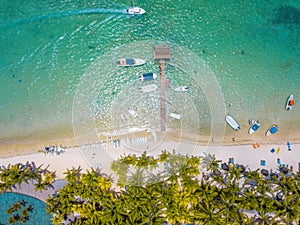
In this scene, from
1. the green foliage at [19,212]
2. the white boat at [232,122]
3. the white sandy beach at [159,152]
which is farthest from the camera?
the white boat at [232,122]

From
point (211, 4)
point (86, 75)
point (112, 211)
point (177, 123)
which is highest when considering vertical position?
point (211, 4)

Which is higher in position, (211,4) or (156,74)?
(211,4)

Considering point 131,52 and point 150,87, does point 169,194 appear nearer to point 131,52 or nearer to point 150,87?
point 150,87

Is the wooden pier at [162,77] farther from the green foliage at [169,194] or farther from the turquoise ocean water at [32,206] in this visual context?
the turquoise ocean water at [32,206]

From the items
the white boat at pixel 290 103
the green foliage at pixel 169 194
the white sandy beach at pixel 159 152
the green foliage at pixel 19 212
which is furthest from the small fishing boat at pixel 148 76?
the green foliage at pixel 19 212

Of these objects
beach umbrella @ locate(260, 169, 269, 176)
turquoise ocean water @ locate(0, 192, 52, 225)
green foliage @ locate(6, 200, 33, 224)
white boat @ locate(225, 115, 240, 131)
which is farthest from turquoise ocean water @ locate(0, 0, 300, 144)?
green foliage @ locate(6, 200, 33, 224)

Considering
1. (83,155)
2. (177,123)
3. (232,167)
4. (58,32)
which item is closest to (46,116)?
(83,155)

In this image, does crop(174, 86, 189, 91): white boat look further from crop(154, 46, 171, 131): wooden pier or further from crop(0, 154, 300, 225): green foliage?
crop(0, 154, 300, 225): green foliage

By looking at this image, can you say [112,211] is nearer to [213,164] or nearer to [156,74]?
[213,164]
